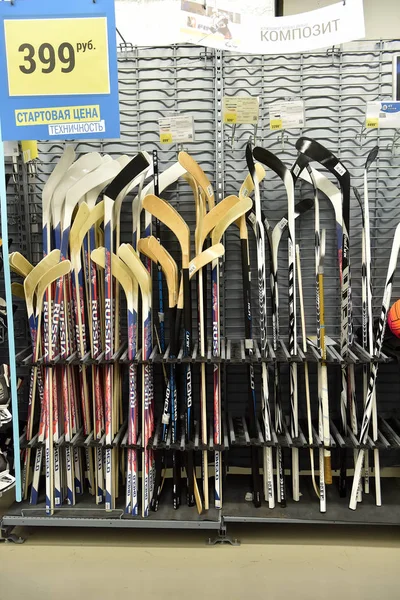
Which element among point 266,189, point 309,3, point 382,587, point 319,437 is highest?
point 309,3

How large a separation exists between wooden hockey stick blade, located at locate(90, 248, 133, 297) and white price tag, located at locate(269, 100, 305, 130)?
2.83ft

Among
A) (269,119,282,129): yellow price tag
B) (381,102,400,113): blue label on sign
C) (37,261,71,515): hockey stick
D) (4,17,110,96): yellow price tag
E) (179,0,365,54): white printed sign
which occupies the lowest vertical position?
(37,261,71,515): hockey stick

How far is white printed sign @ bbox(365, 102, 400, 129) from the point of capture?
1.97 metres

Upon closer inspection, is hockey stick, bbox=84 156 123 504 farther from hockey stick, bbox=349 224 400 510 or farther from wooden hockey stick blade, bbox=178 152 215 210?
hockey stick, bbox=349 224 400 510

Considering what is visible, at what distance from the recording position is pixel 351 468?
245 centimetres

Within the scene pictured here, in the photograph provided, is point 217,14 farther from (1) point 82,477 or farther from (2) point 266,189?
(1) point 82,477

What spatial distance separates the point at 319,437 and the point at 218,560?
642 millimetres

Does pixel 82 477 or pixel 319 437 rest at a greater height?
pixel 319 437

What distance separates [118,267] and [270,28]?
3.99 ft

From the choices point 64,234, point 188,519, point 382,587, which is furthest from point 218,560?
point 64,234

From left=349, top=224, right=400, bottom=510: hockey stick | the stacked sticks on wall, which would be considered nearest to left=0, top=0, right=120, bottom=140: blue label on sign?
the stacked sticks on wall

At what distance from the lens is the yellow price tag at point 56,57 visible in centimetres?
160

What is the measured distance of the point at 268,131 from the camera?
2.29 meters

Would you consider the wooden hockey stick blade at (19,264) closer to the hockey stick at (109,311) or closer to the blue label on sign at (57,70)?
the hockey stick at (109,311)
